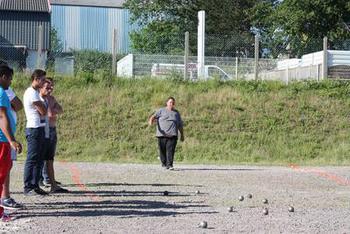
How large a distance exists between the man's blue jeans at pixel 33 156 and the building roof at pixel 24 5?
35521 mm

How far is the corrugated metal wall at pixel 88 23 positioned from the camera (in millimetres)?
67000

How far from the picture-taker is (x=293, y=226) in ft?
25.4

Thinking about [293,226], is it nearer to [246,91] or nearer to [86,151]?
[86,151]

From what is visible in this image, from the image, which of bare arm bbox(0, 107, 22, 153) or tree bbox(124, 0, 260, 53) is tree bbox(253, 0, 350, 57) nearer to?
tree bbox(124, 0, 260, 53)

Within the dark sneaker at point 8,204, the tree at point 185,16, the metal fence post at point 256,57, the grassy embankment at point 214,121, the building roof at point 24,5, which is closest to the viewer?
the dark sneaker at point 8,204

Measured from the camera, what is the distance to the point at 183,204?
9453 millimetres

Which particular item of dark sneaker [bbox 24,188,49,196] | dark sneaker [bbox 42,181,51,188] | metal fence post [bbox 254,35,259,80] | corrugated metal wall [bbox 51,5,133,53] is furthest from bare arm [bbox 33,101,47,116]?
corrugated metal wall [bbox 51,5,133,53]

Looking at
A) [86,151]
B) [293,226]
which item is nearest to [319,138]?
[86,151]

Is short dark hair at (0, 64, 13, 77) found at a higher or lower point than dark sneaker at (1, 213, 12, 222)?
higher

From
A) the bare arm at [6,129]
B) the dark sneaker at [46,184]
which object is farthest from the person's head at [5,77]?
the dark sneaker at [46,184]

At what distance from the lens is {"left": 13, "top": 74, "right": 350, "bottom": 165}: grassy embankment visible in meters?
20.7

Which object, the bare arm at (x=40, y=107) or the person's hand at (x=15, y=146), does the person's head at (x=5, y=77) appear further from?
the bare arm at (x=40, y=107)

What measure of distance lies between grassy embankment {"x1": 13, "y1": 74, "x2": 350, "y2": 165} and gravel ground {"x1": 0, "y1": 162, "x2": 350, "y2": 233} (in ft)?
18.8

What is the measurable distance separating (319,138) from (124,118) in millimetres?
6551
